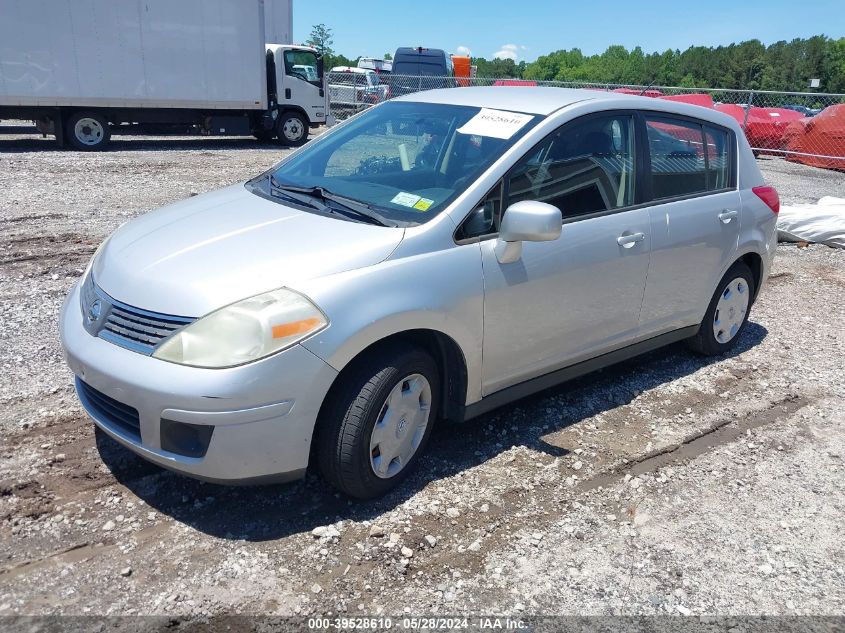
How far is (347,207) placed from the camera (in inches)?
137

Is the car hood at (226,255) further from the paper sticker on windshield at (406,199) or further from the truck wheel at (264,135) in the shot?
the truck wheel at (264,135)

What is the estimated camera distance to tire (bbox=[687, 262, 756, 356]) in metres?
5.01

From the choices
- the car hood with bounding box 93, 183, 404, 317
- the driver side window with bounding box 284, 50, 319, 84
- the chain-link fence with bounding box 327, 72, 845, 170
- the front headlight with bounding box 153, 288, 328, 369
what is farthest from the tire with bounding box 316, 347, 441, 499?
the driver side window with bounding box 284, 50, 319, 84

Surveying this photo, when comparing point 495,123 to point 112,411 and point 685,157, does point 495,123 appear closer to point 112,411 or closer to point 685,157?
point 685,157

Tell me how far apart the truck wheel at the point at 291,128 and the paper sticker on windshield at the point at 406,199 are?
1547 cm

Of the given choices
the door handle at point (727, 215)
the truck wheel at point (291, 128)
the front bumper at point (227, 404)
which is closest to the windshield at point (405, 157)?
the front bumper at point (227, 404)

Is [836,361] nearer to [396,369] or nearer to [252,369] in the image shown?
[396,369]

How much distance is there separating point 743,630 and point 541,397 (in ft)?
6.32

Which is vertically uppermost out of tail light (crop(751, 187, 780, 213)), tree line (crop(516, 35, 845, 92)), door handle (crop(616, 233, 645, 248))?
tree line (crop(516, 35, 845, 92))

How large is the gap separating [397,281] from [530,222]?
0.69 m

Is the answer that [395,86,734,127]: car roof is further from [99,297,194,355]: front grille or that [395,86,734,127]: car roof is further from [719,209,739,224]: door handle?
[99,297,194,355]: front grille

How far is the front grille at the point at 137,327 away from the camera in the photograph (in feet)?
9.10

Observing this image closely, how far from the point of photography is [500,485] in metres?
3.47

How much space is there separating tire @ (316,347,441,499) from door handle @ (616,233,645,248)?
142cm
